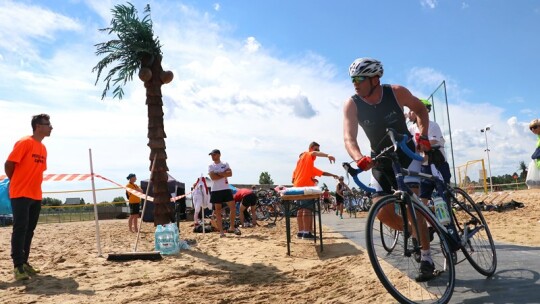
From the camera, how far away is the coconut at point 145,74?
8.57 metres

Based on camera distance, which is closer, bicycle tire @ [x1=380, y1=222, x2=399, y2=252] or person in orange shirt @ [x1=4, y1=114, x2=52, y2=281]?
bicycle tire @ [x1=380, y1=222, x2=399, y2=252]

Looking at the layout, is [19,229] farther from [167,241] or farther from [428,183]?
[428,183]

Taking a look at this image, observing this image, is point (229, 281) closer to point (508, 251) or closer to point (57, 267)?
point (57, 267)

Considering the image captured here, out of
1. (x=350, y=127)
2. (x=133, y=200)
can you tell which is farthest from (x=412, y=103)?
(x=133, y=200)

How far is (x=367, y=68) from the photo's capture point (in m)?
3.53

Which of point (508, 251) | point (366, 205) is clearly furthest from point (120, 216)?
point (508, 251)

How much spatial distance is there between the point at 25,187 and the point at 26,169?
9.3 inches

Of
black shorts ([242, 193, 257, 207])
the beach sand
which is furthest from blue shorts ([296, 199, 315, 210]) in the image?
black shorts ([242, 193, 257, 207])

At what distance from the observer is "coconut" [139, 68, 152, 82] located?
8.57 m

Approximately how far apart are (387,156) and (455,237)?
100 cm

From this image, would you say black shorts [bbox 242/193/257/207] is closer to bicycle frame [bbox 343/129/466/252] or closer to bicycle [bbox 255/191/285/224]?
bicycle [bbox 255/191/285/224]

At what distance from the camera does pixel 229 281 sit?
4.96 meters

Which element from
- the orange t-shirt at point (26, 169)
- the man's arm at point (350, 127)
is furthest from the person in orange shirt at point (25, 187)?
the man's arm at point (350, 127)

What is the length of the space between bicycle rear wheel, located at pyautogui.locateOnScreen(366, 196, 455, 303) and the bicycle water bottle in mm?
166
